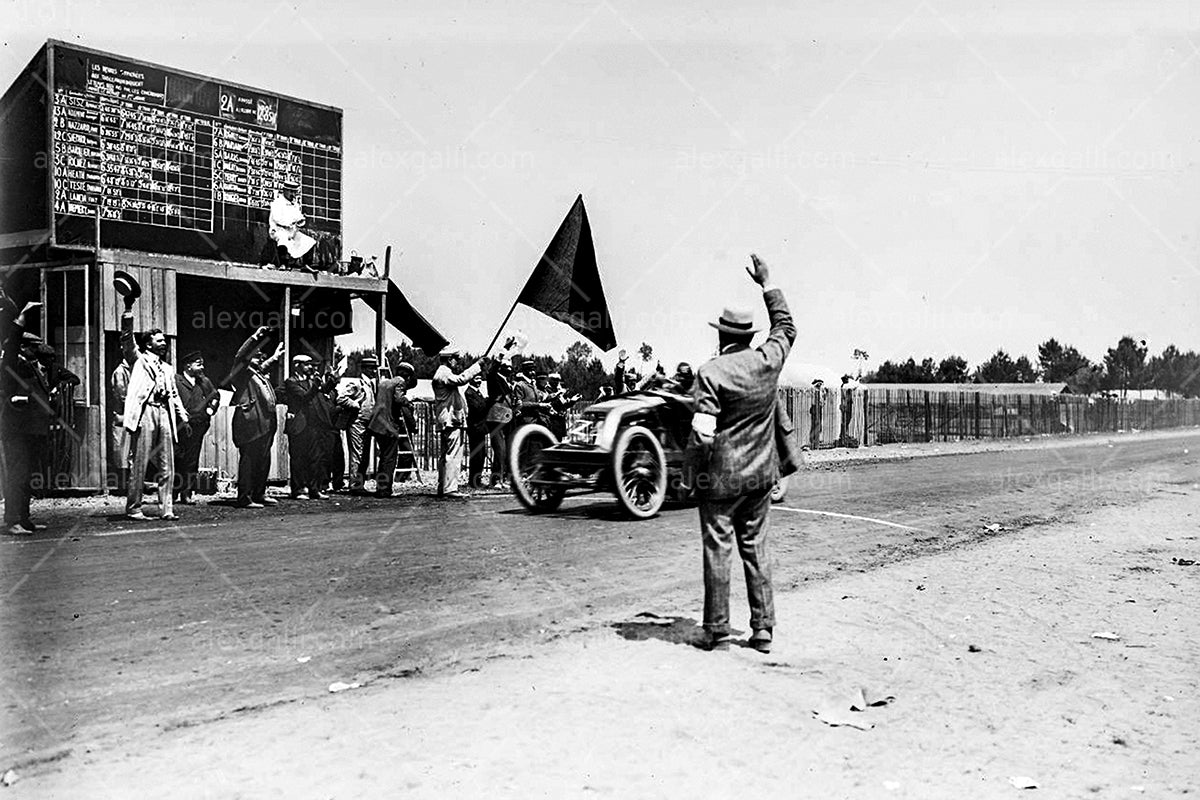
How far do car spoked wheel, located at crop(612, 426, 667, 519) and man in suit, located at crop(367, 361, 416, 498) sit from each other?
4038 mm

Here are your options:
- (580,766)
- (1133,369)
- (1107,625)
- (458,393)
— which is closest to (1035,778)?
(580,766)

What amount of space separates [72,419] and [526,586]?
27.9 ft

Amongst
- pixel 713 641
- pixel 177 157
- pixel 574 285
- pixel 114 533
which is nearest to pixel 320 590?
pixel 713 641

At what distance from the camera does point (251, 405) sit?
12.7 m

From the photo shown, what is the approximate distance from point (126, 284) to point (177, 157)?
138 inches

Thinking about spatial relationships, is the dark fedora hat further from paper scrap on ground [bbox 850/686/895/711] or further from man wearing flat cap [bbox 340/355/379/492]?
paper scrap on ground [bbox 850/686/895/711]

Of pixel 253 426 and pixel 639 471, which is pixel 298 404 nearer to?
pixel 253 426

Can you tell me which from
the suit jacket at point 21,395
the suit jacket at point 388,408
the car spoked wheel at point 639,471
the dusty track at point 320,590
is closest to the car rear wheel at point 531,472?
the dusty track at point 320,590

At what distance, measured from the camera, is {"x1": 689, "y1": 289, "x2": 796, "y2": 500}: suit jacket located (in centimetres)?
613

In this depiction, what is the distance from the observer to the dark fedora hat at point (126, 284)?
15252 mm

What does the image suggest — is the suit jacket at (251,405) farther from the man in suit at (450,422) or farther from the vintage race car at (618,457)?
the vintage race car at (618,457)

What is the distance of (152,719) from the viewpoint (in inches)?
187

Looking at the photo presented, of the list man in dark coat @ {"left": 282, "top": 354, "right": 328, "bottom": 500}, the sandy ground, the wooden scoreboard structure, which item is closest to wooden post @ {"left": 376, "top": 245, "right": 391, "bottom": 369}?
the wooden scoreboard structure

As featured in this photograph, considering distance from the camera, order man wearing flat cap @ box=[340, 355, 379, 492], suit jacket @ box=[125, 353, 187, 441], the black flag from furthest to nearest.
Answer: man wearing flat cap @ box=[340, 355, 379, 492], the black flag, suit jacket @ box=[125, 353, 187, 441]
